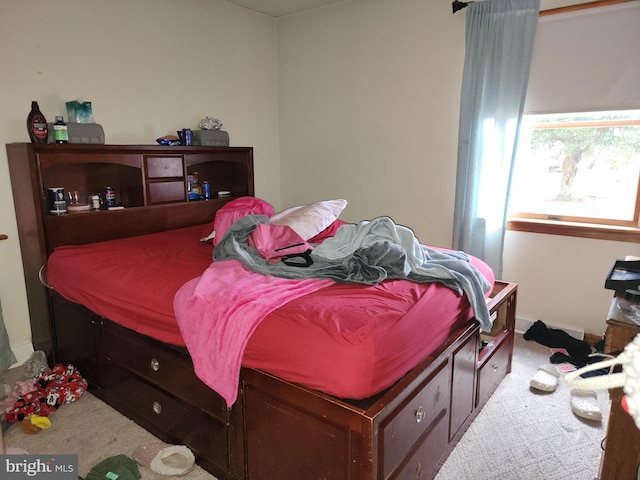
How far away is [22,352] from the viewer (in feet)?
8.93

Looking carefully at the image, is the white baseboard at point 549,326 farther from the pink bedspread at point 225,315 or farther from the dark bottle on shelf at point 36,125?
the dark bottle on shelf at point 36,125

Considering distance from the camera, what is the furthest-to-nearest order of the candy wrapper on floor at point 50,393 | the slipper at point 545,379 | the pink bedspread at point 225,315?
1. the slipper at point 545,379
2. the candy wrapper on floor at point 50,393
3. the pink bedspread at point 225,315

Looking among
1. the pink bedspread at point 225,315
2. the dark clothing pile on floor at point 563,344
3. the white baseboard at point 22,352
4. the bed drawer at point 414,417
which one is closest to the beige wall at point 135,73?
the white baseboard at point 22,352

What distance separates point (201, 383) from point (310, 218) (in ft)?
3.80

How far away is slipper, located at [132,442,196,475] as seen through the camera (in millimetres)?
1804

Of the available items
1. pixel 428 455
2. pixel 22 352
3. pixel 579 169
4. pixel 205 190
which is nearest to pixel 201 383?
pixel 428 455

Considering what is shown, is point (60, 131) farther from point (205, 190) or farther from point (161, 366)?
point (161, 366)

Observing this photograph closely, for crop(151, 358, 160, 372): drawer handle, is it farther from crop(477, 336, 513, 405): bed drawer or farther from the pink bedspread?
crop(477, 336, 513, 405): bed drawer

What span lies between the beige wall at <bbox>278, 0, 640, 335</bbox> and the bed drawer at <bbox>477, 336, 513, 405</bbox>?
858 millimetres

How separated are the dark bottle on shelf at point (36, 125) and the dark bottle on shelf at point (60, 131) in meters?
0.05

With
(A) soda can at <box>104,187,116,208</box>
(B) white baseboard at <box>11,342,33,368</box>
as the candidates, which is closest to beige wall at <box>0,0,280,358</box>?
(B) white baseboard at <box>11,342,33,368</box>

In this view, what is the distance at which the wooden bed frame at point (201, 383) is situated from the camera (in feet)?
4.58

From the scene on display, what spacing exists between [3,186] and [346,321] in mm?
2341

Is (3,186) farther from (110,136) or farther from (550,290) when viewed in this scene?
(550,290)
